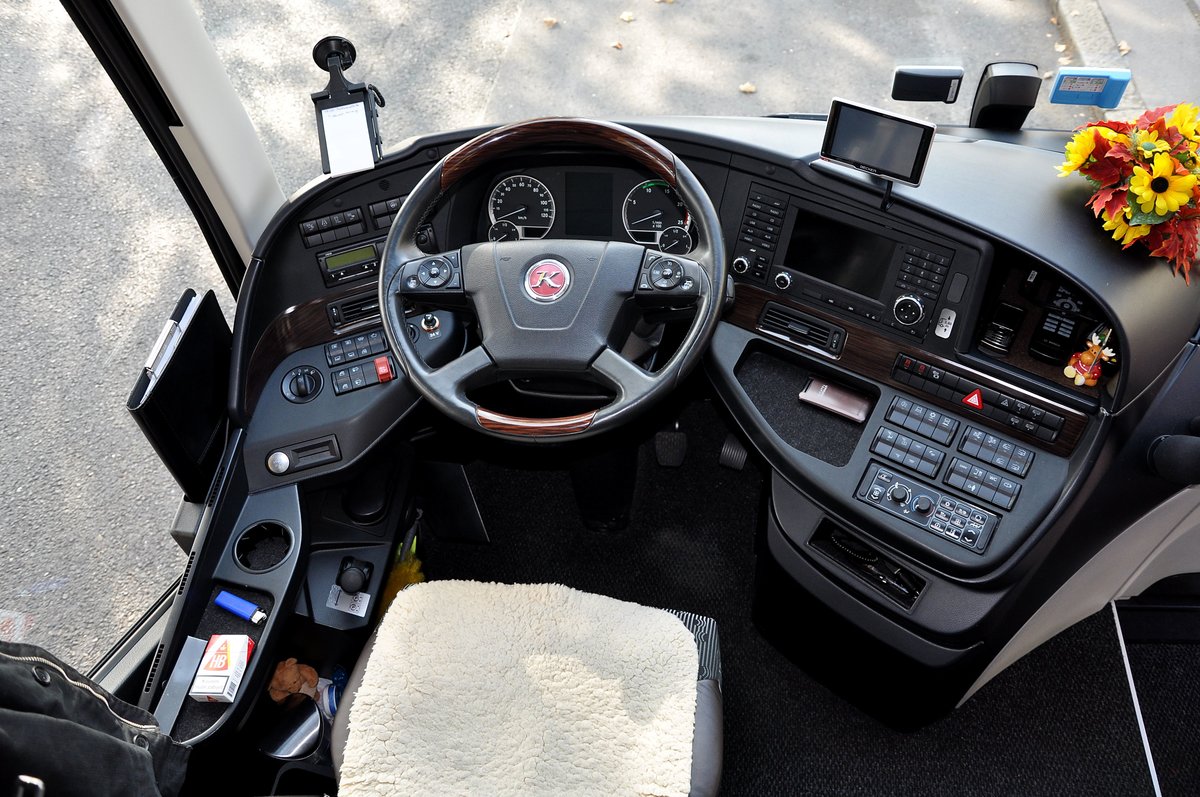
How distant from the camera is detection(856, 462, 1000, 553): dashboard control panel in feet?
5.51

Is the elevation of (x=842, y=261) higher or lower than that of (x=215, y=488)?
higher

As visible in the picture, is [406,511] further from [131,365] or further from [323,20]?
[323,20]

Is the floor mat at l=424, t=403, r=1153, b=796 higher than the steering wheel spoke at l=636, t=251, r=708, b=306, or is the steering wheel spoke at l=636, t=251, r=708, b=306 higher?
the steering wheel spoke at l=636, t=251, r=708, b=306

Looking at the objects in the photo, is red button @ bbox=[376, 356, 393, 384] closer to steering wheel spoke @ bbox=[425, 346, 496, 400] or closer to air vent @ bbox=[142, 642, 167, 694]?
steering wheel spoke @ bbox=[425, 346, 496, 400]

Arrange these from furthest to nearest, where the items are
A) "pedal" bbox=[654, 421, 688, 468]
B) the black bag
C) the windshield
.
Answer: the windshield < "pedal" bbox=[654, 421, 688, 468] < the black bag

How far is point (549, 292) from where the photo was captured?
5.25 feet

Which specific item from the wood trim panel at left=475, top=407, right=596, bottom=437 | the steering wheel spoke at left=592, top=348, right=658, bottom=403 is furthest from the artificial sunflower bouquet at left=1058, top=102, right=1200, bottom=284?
the wood trim panel at left=475, top=407, right=596, bottom=437

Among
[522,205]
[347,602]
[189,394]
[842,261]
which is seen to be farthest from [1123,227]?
[189,394]

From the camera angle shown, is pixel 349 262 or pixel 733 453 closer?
pixel 349 262

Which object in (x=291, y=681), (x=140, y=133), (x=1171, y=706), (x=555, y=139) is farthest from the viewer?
(x=140, y=133)

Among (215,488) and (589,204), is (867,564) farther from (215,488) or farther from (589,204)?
(215,488)

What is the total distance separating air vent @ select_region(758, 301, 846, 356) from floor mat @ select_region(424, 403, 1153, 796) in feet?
2.81

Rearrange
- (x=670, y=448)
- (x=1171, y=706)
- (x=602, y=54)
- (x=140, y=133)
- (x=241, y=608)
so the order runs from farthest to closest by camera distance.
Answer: (x=602, y=54) < (x=140, y=133) < (x=670, y=448) < (x=1171, y=706) < (x=241, y=608)

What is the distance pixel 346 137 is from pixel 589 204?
0.58 meters
